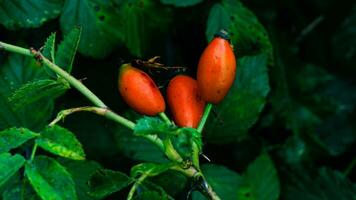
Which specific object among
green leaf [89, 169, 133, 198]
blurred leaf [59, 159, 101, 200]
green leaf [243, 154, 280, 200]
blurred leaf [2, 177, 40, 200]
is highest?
green leaf [89, 169, 133, 198]

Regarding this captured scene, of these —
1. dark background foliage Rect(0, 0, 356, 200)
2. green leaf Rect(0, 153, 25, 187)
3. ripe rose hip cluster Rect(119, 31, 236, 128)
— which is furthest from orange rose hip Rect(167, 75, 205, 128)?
green leaf Rect(0, 153, 25, 187)

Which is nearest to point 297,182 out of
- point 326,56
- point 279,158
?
point 279,158

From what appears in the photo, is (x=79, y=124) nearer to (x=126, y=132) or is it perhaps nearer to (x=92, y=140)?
(x=92, y=140)

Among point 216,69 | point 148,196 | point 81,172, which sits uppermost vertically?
point 216,69

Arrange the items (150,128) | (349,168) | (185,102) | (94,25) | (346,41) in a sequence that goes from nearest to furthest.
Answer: (150,128)
(185,102)
(94,25)
(349,168)
(346,41)

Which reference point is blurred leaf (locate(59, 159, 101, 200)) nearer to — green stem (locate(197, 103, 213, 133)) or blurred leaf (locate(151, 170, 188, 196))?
blurred leaf (locate(151, 170, 188, 196))

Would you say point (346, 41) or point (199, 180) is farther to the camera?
point (346, 41)

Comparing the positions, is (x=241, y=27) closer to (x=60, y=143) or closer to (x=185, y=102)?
(x=185, y=102)

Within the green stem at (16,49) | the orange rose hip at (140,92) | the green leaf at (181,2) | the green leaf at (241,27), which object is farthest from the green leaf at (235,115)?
the green stem at (16,49)

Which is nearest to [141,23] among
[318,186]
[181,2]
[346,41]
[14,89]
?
[181,2]
